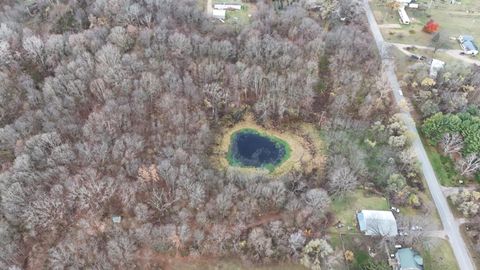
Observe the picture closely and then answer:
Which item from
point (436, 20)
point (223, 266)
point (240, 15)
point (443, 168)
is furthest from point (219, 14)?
point (223, 266)

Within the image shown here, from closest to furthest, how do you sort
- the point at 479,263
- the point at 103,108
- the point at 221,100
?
1. the point at 479,263
2. the point at 103,108
3. the point at 221,100

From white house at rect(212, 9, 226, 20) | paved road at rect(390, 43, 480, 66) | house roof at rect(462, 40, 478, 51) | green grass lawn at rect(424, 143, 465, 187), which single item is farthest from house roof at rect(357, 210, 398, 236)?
white house at rect(212, 9, 226, 20)

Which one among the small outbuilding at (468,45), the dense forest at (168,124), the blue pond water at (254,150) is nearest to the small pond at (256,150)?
the blue pond water at (254,150)

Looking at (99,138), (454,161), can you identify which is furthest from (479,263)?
(99,138)

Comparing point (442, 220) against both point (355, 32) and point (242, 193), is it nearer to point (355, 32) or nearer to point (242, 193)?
point (242, 193)

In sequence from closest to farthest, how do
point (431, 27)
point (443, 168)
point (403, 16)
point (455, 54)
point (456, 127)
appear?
point (443, 168) → point (456, 127) → point (455, 54) → point (431, 27) → point (403, 16)

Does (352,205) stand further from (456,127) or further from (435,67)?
(435,67)

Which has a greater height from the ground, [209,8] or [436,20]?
[436,20]
